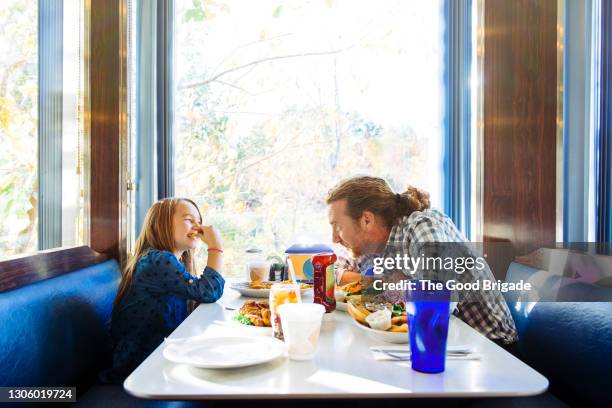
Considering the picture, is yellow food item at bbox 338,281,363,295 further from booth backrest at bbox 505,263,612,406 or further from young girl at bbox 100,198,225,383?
booth backrest at bbox 505,263,612,406

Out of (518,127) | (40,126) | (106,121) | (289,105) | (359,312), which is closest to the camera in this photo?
(359,312)

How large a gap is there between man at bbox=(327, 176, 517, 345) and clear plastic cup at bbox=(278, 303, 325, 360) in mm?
649

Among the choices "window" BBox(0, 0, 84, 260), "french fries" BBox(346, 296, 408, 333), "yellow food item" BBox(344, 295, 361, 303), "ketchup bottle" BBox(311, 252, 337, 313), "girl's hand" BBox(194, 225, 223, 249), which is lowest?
"yellow food item" BBox(344, 295, 361, 303)

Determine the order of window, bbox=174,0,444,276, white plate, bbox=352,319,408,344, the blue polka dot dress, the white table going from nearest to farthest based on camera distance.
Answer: the white table, white plate, bbox=352,319,408,344, the blue polka dot dress, window, bbox=174,0,444,276

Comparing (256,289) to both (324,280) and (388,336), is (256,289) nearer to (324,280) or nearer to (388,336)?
(324,280)

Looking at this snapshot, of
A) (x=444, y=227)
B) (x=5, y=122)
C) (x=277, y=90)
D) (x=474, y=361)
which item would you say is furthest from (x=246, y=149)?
(x=474, y=361)

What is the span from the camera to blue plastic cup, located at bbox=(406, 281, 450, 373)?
989 mm

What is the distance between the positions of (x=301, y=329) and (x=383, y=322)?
0.86 ft

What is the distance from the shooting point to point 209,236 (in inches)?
78.7

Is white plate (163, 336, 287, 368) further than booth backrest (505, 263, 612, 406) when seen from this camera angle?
No

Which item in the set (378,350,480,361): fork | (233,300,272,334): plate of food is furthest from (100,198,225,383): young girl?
(378,350,480,361): fork

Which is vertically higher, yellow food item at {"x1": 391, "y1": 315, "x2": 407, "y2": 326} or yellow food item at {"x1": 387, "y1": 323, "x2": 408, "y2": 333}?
yellow food item at {"x1": 391, "y1": 315, "x2": 407, "y2": 326}

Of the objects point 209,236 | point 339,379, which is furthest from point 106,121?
point 339,379
